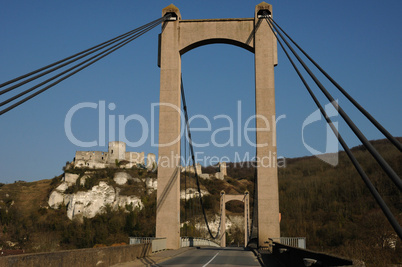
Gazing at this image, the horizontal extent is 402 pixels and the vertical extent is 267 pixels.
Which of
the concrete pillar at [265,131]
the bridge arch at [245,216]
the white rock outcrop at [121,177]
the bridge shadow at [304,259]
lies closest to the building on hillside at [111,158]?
the white rock outcrop at [121,177]

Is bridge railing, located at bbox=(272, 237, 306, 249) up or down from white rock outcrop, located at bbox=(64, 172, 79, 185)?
down

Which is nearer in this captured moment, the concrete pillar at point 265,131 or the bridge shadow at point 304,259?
the bridge shadow at point 304,259

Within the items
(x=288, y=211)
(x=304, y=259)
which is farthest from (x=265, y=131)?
(x=288, y=211)

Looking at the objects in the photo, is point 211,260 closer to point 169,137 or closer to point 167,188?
point 167,188

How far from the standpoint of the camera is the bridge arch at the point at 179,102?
20.6m

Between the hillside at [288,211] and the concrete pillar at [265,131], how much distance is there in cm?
722

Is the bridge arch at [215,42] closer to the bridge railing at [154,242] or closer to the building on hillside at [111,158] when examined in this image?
the bridge railing at [154,242]

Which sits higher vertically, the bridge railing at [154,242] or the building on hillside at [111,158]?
the building on hillside at [111,158]

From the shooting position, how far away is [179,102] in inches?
875

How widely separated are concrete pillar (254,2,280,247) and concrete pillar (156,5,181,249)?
4.17 m

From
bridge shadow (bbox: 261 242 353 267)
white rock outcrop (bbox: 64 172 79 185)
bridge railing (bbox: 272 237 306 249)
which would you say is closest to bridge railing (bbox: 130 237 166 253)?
bridge shadow (bbox: 261 242 353 267)

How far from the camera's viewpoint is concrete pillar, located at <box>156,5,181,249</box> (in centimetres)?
2088

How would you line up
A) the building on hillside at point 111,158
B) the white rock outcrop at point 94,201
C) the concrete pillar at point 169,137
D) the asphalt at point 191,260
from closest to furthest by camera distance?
the asphalt at point 191,260, the concrete pillar at point 169,137, the white rock outcrop at point 94,201, the building on hillside at point 111,158

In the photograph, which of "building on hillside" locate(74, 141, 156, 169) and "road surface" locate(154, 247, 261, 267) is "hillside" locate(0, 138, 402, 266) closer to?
"building on hillside" locate(74, 141, 156, 169)
